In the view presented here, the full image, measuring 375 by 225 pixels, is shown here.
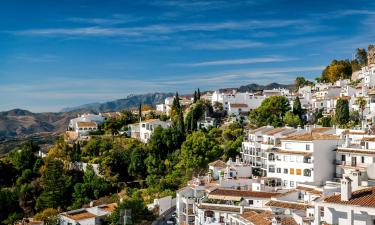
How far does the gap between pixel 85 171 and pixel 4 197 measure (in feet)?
31.3

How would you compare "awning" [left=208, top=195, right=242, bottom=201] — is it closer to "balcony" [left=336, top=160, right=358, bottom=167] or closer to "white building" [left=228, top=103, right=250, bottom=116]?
"balcony" [left=336, top=160, right=358, bottom=167]

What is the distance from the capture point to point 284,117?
188 ft

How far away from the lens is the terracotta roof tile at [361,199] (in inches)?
638

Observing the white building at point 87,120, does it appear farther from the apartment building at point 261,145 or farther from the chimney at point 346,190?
the chimney at point 346,190

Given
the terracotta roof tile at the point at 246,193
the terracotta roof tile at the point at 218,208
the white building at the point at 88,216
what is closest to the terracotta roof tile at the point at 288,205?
the terracotta roof tile at the point at 218,208

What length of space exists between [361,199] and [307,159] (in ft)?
60.2

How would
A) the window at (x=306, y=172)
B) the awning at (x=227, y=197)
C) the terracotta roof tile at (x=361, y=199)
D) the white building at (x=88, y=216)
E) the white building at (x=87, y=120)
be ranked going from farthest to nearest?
the white building at (x=87, y=120), the white building at (x=88, y=216), the window at (x=306, y=172), the awning at (x=227, y=197), the terracotta roof tile at (x=361, y=199)

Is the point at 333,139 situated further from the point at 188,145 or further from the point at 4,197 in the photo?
the point at 4,197

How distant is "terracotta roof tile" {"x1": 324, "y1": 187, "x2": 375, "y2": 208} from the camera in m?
16.2

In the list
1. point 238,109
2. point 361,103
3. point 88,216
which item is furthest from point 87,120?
point 361,103

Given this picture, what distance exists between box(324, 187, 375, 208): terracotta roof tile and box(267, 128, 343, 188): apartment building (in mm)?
17169

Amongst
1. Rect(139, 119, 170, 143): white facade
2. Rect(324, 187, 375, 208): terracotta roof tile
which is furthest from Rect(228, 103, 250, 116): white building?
Rect(324, 187, 375, 208): terracotta roof tile

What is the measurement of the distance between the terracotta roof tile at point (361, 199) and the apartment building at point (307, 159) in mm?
17169

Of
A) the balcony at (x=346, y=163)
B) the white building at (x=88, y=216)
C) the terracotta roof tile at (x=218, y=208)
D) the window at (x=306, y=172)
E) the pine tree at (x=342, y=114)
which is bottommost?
the white building at (x=88, y=216)
